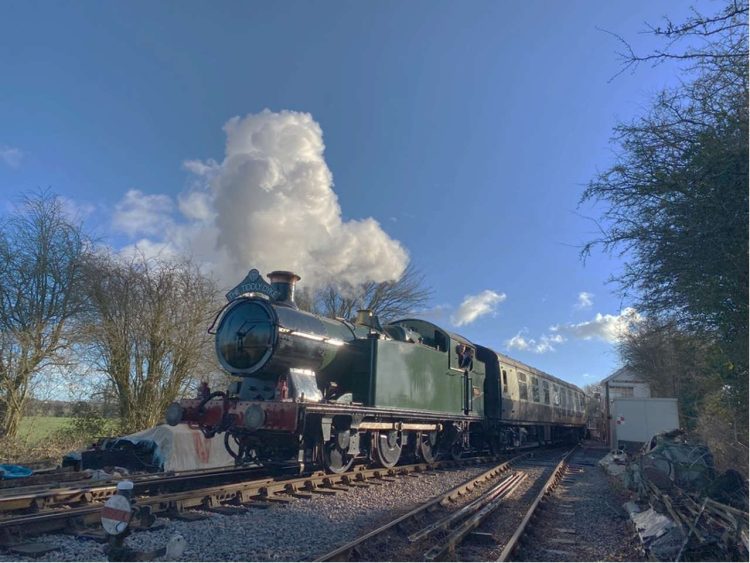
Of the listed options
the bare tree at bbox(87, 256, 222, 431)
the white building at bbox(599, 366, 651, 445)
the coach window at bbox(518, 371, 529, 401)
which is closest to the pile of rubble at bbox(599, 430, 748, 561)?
the coach window at bbox(518, 371, 529, 401)

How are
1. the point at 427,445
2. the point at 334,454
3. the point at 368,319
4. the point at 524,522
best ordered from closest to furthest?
the point at 524,522 → the point at 334,454 → the point at 368,319 → the point at 427,445

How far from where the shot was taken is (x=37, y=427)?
1420cm

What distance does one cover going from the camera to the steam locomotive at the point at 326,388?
28.6 ft

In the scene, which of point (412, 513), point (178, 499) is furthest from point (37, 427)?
point (412, 513)

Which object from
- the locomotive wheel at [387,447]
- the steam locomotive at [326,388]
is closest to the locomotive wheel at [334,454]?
the steam locomotive at [326,388]

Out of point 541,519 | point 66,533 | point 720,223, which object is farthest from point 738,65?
point 66,533

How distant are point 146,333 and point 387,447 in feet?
30.0

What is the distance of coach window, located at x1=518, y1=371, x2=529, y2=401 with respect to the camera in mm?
18070

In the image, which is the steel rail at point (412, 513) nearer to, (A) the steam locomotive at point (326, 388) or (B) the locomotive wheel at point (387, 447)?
(A) the steam locomotive at point (326, 388)

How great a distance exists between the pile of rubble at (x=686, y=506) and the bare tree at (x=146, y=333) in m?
13.0

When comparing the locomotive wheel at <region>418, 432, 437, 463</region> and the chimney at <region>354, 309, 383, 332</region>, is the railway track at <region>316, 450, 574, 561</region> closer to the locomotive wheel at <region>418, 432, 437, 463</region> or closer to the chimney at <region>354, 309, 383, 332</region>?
the locomotive wheel at <region>418, 432, 437, 463</region>

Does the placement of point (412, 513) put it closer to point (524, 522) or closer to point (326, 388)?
point (524, 522)

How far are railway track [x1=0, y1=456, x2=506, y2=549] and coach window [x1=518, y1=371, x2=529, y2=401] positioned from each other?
882 centimetres

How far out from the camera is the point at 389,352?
35.1 ft
